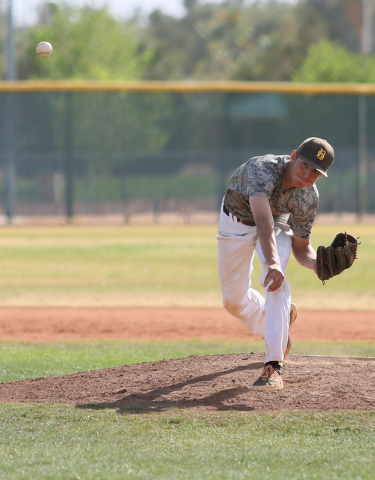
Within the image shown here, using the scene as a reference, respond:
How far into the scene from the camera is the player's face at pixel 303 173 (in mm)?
4176

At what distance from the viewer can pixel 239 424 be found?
381 cm

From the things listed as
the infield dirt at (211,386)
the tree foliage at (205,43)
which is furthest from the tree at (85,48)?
the infield dirt at (211,386)

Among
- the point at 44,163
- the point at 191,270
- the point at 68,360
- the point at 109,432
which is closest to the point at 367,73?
the point at 44,163

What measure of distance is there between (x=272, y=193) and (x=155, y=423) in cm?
143

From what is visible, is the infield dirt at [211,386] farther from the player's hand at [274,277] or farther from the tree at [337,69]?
the tree at [337,69]

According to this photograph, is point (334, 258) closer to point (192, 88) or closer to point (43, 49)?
point (43, 49)

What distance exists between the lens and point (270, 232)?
4164 millimetres

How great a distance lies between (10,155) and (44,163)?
729mm

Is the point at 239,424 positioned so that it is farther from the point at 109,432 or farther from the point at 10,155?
the point at 10,155

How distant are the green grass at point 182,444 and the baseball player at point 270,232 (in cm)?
61

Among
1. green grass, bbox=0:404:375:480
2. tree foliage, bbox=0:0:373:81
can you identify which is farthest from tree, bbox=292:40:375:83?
green grass, bbox=0:404:375:480

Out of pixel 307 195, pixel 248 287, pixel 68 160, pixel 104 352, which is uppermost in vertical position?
pixel 307 195

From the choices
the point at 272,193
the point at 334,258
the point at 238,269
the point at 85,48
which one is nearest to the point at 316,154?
the point at 272,193

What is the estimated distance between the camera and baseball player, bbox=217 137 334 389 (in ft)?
13.7
